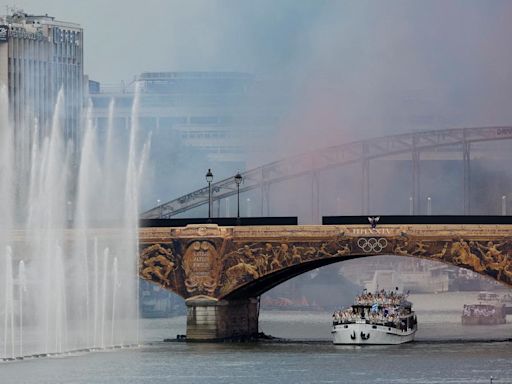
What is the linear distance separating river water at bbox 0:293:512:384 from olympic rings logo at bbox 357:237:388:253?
20.6ft

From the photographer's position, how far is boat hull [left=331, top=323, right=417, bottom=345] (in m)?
150

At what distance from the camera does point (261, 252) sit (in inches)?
5945

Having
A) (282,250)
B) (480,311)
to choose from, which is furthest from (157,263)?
(480,311)

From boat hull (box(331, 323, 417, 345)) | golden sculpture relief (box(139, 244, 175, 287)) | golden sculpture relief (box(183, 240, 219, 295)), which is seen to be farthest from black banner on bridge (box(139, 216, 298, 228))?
boat hull (box(331, 323, 417, 345))

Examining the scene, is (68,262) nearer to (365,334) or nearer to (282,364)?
(365,334)

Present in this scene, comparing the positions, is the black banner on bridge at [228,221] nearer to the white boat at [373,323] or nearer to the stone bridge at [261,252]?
the stone bridge at [261,252]

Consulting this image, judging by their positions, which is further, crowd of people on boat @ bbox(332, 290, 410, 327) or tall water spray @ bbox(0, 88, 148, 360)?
crowd of people on boat @ bbox(332, 290, 410, 327)

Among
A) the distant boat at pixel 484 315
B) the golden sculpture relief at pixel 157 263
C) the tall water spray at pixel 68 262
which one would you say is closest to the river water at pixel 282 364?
the tall water spray at pixel 68 262

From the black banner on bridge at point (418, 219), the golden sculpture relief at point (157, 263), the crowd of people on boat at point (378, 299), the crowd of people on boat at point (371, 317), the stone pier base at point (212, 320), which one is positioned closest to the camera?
the crowd of people on boat at point (371, 317)

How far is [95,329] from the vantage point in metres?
155

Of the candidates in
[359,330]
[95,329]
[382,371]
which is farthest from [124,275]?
[382,371]

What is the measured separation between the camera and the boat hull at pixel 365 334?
150m

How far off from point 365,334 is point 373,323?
123 cm

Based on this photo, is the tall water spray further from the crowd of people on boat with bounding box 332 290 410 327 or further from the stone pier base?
the crowd of people on boat with bounding box 332 290 410 327
